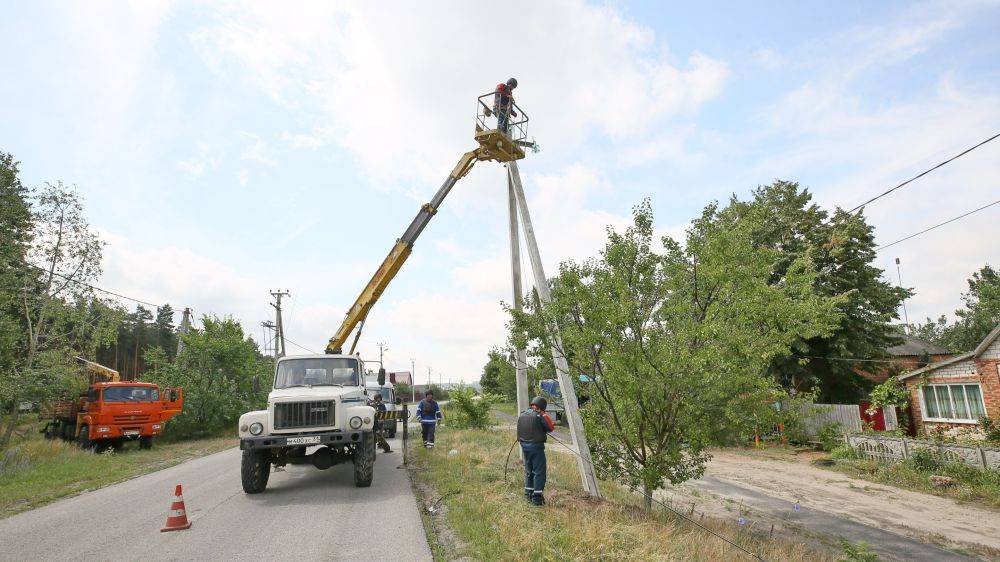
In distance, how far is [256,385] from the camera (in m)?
10.6

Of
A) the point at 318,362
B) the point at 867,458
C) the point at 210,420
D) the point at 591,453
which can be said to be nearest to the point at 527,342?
the point at 591,453

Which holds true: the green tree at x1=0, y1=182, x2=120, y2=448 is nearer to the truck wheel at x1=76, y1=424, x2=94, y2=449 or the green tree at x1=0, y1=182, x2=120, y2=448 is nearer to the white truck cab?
the truck wheel at x1=76, y1=424, x2=94, y2=449

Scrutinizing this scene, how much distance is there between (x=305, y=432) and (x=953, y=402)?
22.4 m

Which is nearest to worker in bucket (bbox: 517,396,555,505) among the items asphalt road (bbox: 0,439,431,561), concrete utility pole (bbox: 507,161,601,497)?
concrete utility pole (bbox: 507,161,601,497)

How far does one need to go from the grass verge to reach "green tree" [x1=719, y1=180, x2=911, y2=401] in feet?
52.9

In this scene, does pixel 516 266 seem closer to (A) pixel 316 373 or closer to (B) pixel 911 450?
(A) pixel 316 373

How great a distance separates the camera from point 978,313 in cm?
5347

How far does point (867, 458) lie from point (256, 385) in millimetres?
17660

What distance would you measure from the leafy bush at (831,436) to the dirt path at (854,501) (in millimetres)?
1842

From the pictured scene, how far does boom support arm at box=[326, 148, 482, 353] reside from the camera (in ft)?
44.9

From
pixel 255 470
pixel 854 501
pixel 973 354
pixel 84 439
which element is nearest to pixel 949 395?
pixel 973 354

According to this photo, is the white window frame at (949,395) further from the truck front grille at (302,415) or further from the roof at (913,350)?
the truck front grille at (302,415)

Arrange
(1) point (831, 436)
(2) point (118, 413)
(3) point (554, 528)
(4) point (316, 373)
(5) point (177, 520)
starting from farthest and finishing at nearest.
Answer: (1) point (831, 436), (2) point (118, 413), (4) point (316, 373), (5) point (177, 520), (3) point (554, 528)

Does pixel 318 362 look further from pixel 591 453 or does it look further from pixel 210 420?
pixel 210 420
